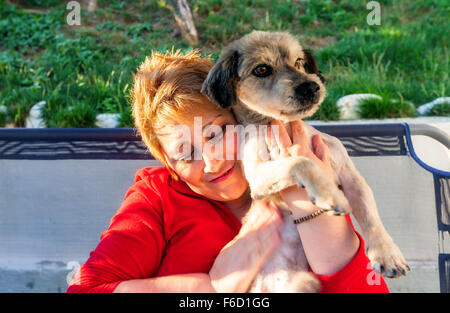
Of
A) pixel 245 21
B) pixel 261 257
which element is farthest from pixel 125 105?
pixel 261 257

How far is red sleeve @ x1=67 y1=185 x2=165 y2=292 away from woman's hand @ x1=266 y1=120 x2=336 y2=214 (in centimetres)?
51

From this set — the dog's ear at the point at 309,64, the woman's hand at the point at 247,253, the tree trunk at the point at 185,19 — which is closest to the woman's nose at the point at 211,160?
the woman's hand at the point at 247,253

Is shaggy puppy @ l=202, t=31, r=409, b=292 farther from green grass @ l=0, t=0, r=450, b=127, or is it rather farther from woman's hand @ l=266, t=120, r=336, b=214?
green grass @ l=0, t=0, r=450, b=127

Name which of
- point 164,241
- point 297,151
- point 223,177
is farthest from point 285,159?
point 164,241

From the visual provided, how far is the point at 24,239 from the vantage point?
2.56 metres

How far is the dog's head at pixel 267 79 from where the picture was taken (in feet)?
5.03

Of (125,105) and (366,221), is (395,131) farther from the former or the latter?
(125,105)

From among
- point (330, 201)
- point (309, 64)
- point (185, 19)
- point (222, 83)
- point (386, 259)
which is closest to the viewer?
point (330, 201)

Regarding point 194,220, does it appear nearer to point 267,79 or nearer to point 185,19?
point 267,79

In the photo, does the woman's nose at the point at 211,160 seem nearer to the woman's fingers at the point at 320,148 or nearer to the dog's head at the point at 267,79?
the dog's head at the point at 267,79

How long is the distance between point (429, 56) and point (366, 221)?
344 centimetres

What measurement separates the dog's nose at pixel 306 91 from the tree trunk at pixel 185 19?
3.20 meters

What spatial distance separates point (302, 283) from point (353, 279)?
17 centimetres

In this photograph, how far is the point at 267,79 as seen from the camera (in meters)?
1.65
